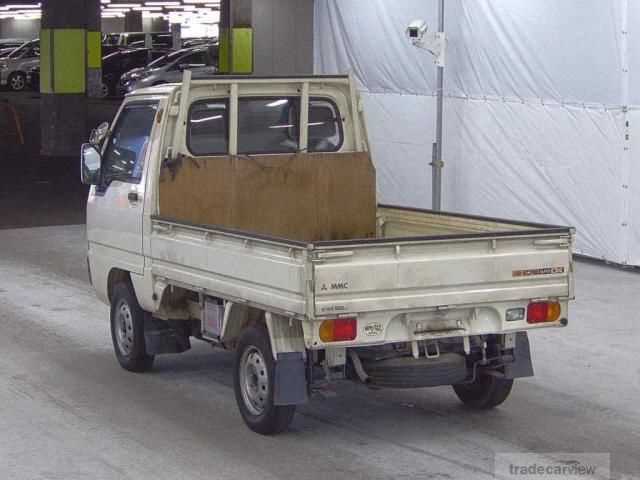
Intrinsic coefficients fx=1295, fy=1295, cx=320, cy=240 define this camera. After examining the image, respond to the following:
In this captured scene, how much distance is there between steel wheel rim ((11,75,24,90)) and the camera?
49125mm

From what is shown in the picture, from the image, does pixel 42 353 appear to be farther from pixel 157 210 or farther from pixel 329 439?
pixel 329 439

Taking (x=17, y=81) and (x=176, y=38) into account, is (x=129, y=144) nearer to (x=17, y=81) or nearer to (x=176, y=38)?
(x=17, y=81)

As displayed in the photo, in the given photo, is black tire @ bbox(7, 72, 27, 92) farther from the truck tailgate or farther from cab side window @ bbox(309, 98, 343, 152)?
the truck tailgate

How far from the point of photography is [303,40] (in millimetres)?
21266

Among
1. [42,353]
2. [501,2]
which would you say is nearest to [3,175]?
[501,2]

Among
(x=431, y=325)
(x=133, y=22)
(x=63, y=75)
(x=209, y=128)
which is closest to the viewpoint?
(x=431, y=325)

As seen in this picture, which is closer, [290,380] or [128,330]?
[290,380]

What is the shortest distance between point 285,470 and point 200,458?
1.87 ft

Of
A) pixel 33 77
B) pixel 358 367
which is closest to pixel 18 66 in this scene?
pixel 33 77

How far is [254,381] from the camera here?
328 inches

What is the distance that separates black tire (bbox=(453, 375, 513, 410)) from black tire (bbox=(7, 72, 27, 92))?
4236 centimetres

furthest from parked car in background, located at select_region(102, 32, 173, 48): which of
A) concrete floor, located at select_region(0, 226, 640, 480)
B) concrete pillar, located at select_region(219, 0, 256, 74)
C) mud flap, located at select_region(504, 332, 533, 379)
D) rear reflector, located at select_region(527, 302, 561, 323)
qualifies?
rear reflector, located at select_region(527, 302, 561, 323)

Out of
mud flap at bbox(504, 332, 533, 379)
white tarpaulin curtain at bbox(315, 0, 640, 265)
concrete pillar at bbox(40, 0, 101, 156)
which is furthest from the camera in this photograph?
concrete pillar at bbox(40, 0, 101, 156)

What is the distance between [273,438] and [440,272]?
5.02 feet
